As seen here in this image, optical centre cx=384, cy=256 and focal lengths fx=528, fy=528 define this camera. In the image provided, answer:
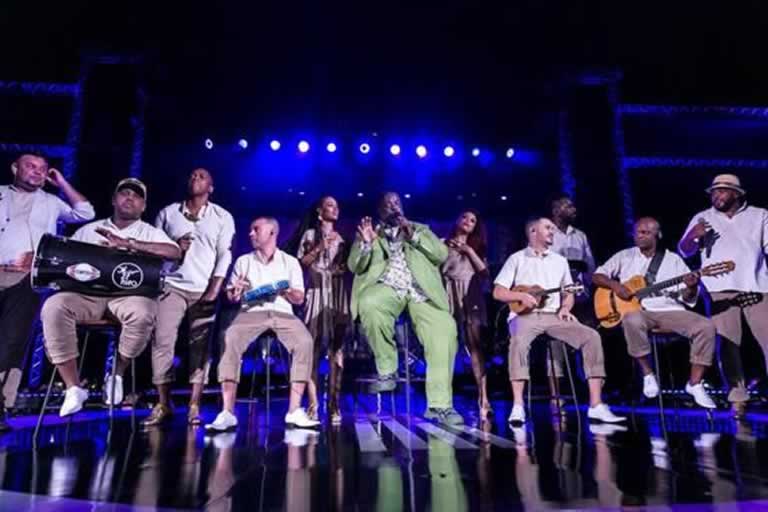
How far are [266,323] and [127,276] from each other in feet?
2.79

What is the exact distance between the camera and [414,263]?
11.9 ft

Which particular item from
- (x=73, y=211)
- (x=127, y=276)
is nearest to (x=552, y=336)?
(x=127, y=276)

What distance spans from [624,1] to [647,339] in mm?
3153

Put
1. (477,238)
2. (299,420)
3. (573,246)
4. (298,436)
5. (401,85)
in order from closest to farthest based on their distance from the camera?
(298,436) → (299,420) → (477,238) → (573,246) → (401,85)

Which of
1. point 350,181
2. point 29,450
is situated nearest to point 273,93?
point 350,181

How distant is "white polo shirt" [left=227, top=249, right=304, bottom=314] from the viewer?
3.51 meters

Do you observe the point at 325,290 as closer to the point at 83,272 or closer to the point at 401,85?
the point at 83,272

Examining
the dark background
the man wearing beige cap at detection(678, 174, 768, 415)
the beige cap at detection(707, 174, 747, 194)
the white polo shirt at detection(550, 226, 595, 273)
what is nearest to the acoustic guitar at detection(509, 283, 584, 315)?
the white polo shirt at detection(550, 226, 595, 273)

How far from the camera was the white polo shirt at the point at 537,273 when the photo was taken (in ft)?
12.0

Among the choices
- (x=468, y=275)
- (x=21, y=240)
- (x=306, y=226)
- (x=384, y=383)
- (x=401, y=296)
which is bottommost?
(x=384, y=383)

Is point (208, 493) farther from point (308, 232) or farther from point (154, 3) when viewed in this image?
point (154, 3)

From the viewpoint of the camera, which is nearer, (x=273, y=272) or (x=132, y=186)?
(x=132, y=186)

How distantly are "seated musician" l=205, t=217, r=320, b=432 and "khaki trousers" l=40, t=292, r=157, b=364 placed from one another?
0.49 meters

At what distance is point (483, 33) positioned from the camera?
5371 mm
